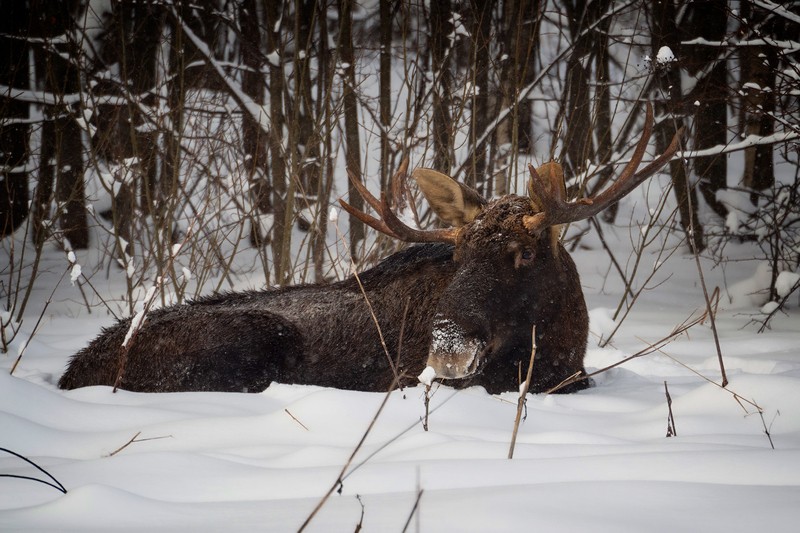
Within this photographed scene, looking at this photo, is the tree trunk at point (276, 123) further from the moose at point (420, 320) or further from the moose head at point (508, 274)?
the moose head at point (508, 274)

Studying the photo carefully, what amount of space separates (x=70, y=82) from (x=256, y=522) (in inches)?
422

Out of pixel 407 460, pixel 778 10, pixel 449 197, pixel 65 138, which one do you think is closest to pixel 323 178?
→ pixel 449 197

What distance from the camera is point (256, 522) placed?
1694mm

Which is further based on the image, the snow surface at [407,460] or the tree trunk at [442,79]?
the tree trunk at [442,79]

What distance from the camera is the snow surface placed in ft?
5.53

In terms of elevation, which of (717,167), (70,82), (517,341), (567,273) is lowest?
(517,341)

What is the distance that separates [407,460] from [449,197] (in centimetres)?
237

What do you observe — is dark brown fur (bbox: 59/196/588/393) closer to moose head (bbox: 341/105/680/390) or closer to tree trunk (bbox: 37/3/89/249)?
moose head (bbox: 341/105/680/390)

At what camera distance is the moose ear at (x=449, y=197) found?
14.4 feet

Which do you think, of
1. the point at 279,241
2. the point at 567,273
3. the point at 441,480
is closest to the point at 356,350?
the point at 567,273

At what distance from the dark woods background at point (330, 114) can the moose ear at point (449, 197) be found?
1.38 m

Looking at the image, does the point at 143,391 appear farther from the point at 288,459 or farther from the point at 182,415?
the point at 288,459

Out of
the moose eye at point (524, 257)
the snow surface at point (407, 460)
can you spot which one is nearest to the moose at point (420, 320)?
the moose eye at point (524, 257)

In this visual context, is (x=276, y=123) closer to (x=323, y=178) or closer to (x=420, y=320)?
(x=323, y=178)
